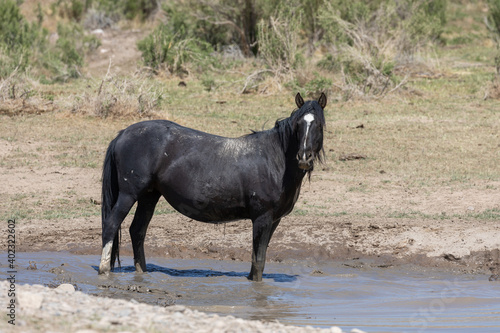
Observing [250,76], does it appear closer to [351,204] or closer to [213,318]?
[351,204]

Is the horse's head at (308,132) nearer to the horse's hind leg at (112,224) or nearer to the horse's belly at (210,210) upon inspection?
the horse's belly at (210,210)

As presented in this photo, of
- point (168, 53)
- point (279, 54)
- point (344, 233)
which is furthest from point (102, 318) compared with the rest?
point (168, 53)

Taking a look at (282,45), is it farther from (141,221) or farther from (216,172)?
(216,172)

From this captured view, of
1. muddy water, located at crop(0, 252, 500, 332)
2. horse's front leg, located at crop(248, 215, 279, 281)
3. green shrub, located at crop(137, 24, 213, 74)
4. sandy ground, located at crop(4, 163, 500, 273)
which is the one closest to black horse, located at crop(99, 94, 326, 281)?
horse's front leg, located at crop(248, 215, 279, 281)

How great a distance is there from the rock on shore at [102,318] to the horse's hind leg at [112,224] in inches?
81.9

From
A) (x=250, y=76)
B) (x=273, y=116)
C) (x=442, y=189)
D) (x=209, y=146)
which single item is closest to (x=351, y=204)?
(x=442, y=189)

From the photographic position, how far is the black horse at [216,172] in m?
7.32

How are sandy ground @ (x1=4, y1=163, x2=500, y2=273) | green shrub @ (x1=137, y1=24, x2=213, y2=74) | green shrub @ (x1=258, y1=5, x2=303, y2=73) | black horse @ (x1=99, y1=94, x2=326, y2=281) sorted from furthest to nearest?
1. green shrub @ (x1=137, y1=24, x2=213, y2=74)
2. green shrub @ (x1=258, y1=5, x2=303, y2=73)
3. sandy ground @ (x1=4, y1=163, x2=500, y2=273)
4. black horse @ (x1=99, y1=94, x2=326, y2=281)

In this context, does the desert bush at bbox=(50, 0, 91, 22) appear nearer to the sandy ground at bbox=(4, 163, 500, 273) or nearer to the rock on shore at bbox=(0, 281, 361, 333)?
the sandy ground at bbox=(4, 163, 500, 273)

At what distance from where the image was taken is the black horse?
288 inches

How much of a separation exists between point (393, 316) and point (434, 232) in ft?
9.16

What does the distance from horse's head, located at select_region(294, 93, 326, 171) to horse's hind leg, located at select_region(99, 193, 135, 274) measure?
1.98 meters

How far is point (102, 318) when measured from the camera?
4906 millimetres

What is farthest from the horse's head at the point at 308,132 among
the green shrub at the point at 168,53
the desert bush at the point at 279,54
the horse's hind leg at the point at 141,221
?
the green shrub at the point at 168,53
